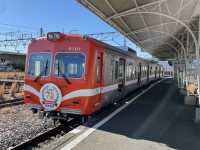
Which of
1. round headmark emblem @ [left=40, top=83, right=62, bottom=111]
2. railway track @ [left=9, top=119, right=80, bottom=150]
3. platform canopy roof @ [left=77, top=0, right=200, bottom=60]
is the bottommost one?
railway track @ [left=9, top=119, right=80, bottom=150]

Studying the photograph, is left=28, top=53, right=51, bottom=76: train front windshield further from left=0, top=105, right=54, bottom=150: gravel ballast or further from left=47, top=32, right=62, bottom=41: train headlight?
left=0, top=105, right=54, bottom=150: gravel ballast

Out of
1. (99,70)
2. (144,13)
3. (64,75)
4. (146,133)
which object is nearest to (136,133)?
(146,133)

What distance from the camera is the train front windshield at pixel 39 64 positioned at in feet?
29.4

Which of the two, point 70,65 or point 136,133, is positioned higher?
point 70,65

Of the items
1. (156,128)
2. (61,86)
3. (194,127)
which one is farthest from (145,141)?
(61,86)

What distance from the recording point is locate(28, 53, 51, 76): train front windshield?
353 inches

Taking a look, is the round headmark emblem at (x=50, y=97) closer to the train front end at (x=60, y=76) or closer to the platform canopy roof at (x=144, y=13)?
the train front end at (x=60, y=76)

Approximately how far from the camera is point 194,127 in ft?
28.5

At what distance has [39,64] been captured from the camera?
9133 mm

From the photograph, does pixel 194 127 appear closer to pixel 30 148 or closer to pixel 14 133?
pixel 30 148

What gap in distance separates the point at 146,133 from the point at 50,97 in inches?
121

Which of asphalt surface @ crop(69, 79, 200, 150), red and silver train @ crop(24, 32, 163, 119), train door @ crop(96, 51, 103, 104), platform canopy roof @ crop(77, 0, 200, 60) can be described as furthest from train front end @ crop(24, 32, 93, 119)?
platform canopy roof @ crop(77, 0, 200, 60)

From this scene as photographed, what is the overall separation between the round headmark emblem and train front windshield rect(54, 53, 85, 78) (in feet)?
1.52

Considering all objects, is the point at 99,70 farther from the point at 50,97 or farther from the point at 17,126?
the point at 17,126
